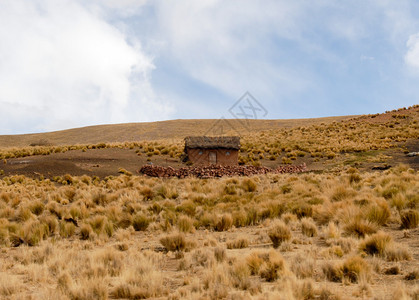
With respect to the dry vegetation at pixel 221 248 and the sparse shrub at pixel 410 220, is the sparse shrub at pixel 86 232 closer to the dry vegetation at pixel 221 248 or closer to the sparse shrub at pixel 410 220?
the dry vegetation at pixel 221 248

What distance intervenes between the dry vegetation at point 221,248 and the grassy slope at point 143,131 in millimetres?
78664

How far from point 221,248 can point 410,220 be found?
5.12 meters

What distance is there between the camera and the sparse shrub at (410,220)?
9086mm

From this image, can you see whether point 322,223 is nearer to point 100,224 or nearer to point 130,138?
point 100,224

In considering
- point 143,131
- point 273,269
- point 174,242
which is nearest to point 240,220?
point 174,242

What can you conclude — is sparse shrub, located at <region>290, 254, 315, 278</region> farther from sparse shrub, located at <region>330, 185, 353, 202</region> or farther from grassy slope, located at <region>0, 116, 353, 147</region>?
grassy slope, located at <region>0, 116, 353, 147</region>

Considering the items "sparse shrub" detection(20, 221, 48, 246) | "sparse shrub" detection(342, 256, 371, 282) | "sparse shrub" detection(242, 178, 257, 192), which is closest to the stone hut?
"sparse shrub" detection(242, 178, 257, 192)

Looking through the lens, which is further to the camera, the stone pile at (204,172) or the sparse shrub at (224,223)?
the stone pile at (204,172)

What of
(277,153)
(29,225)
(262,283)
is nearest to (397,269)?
(262,283)

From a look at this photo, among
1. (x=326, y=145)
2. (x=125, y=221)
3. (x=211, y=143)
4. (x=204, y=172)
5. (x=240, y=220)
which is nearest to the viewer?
(x=240, y=220)

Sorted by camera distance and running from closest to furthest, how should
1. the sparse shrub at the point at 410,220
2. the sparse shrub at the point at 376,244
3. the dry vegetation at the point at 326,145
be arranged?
1. the sparse shrub at the point at 376,244
2. the sparse shrub at the point at 410,220
3. the dry vegetation at the point at 326,145

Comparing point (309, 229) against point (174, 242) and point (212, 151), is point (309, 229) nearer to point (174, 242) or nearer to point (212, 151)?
point (174, 242)

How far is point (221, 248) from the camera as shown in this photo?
7617mm

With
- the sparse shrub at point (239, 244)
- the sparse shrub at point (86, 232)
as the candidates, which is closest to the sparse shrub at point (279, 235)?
the sparse shrub at point (239, 244)
